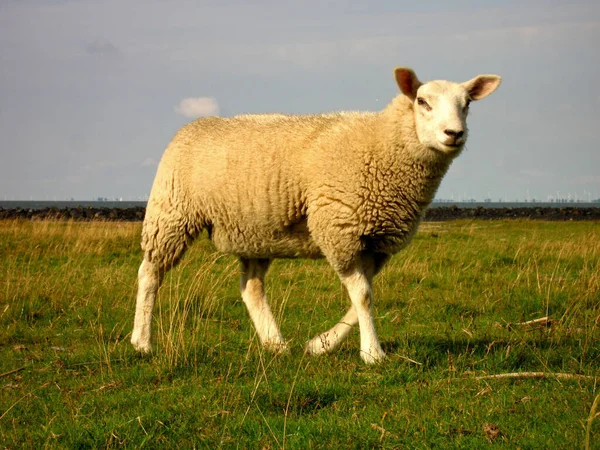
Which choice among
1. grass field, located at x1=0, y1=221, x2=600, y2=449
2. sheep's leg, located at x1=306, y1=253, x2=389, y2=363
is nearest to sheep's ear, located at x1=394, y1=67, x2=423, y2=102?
sheep's leg, located at x1=306, y1=253, x2=389, y2=363

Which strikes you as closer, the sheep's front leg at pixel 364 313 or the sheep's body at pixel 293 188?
the sheep's front leg at pixel 364 313

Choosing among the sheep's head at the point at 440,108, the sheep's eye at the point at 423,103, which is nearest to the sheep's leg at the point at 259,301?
the sheep's head at the point at 440,108

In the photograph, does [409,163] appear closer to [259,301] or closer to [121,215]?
[259,301]

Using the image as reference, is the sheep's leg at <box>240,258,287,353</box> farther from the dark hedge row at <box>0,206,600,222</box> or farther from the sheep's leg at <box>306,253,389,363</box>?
the dark hedge row at <box>0,206,600,222</box>

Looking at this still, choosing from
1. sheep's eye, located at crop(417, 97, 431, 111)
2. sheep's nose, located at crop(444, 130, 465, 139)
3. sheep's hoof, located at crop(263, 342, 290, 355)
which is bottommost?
sheep's hoof, located at crop(263, 342, 290, 355)

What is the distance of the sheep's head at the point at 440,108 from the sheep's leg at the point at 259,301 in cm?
210

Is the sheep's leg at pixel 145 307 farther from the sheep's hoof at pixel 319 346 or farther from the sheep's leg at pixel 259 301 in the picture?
the sheep's hoof at pixel 319 346

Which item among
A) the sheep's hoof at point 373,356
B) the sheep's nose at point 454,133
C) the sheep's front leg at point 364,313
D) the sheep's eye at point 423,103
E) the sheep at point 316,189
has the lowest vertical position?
the sheep's hoof at point 373,356

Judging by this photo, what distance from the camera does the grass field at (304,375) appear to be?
4438 millimetres

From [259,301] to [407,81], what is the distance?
2.48m

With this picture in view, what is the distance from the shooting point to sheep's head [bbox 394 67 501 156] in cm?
594

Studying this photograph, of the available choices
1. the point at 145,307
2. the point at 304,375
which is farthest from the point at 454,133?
the point at 145,307

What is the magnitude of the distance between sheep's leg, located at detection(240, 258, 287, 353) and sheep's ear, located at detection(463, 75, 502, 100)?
253 cm

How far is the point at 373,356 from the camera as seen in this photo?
5.98 m
